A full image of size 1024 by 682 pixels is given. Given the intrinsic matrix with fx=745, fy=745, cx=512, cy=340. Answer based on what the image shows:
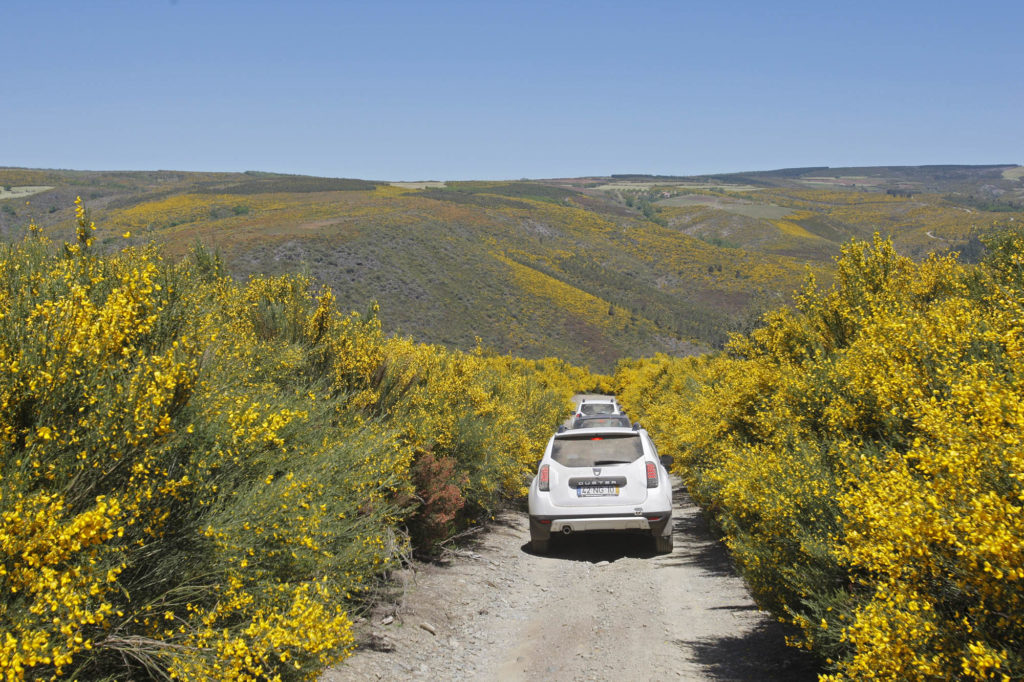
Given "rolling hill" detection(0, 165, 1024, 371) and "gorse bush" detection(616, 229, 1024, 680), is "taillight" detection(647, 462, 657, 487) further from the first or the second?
"rolling hill" detection(0, 165, 1024, 371)

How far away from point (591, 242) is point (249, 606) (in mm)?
95937

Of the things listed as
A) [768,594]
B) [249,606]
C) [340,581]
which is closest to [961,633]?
[768,594]

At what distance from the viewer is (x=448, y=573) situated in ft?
31.3

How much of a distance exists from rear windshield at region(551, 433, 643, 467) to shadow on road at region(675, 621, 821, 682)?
2906 millimetres

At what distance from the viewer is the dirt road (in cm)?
609

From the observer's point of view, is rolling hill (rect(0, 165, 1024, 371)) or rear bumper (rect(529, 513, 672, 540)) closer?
rear bumper (rect(529, 513, 672, 540))

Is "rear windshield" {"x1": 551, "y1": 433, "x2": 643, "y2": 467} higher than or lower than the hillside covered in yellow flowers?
lower

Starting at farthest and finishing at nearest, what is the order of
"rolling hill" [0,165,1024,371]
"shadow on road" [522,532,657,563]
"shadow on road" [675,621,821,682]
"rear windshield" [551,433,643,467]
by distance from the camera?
1. "rolling hill" [0,165,1024,371]
2. "shadow on road" [522,532,657,563]
3. "rear windshield" [551,433,643,467]
4. "shadow on road" [675,621,821,682]

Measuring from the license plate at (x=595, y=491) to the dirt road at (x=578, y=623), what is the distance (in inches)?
39.2

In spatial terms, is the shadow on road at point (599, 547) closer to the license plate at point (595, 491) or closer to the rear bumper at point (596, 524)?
the rear bumper at point (596, 524)

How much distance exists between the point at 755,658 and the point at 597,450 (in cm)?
375

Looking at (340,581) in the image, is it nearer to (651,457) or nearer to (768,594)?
(768,594)

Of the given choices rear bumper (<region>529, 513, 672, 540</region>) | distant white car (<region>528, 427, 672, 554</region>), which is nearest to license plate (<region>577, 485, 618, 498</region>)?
distant white car (<region>528, 427, 672, 554</region>)

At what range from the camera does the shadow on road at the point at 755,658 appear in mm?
5742
